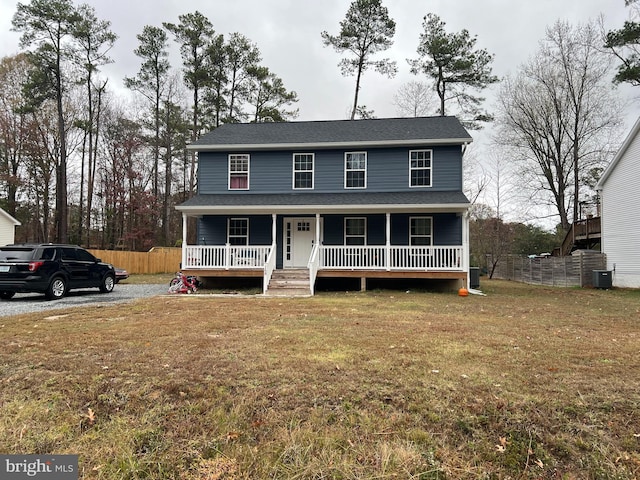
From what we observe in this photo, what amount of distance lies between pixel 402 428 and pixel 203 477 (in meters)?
1.35

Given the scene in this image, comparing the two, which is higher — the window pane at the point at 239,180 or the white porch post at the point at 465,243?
the window pane at the point at 239,180

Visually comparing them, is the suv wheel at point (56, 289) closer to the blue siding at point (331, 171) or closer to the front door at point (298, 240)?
the blue siding at point (331, 171)

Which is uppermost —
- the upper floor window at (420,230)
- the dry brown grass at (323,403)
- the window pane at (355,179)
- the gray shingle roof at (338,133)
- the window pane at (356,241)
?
the gray shingle roof at (338,133)

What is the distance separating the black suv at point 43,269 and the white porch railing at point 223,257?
3205mm

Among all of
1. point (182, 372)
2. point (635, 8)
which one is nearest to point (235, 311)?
point (182, 372)

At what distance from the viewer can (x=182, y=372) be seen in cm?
371

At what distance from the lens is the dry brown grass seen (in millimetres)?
2328

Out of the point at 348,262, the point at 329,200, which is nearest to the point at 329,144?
the point at 329,200

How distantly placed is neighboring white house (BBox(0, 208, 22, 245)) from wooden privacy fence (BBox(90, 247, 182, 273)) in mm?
5915

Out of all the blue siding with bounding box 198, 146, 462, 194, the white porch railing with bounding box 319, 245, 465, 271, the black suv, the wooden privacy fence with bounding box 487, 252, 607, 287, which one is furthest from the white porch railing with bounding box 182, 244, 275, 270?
the wooden privacy fence with bounding box 487, 252, 607, 287

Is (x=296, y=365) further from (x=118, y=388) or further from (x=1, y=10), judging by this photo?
(x=1, y=10)

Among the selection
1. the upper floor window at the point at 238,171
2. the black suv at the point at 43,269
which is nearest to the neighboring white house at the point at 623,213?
the upper floor window at the point at 238,171

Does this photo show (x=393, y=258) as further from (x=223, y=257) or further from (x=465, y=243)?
(x=223, y=257)

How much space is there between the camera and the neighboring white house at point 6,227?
22.5 meters
